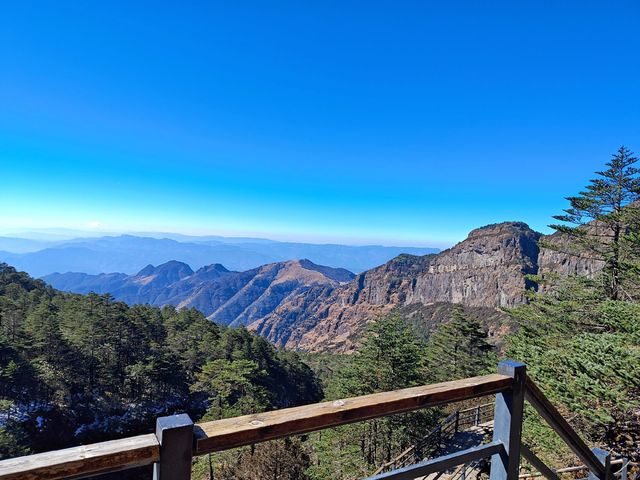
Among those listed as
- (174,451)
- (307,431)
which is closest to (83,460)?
(174,451)

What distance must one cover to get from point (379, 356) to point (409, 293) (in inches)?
5509

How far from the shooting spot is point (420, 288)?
14662 cm

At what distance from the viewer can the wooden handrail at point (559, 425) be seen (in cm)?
197

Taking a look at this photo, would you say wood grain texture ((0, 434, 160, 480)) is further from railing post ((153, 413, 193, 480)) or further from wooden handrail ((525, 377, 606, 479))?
wooden handrail ((525, 377, 606, 479))

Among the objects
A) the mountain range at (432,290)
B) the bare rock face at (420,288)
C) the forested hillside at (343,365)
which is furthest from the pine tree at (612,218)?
the bare rock face at (420,288)

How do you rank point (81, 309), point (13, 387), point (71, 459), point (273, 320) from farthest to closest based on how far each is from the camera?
point (273, 320)
point (81, 309)
point (13, 387)
point (71, 459)

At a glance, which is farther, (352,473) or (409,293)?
(409,293)

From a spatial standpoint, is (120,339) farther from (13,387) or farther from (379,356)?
(379,356)

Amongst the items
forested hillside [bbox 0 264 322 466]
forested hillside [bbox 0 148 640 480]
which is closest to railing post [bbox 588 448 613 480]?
forested hillside [bbox 0 148 640 480]

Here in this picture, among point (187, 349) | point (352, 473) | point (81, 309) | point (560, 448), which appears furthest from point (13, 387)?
point (560, 448)

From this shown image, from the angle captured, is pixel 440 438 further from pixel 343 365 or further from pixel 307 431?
pixel 343 365

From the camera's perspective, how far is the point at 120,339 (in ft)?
112

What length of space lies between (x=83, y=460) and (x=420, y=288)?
152 metres

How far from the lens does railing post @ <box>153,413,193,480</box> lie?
114cm
